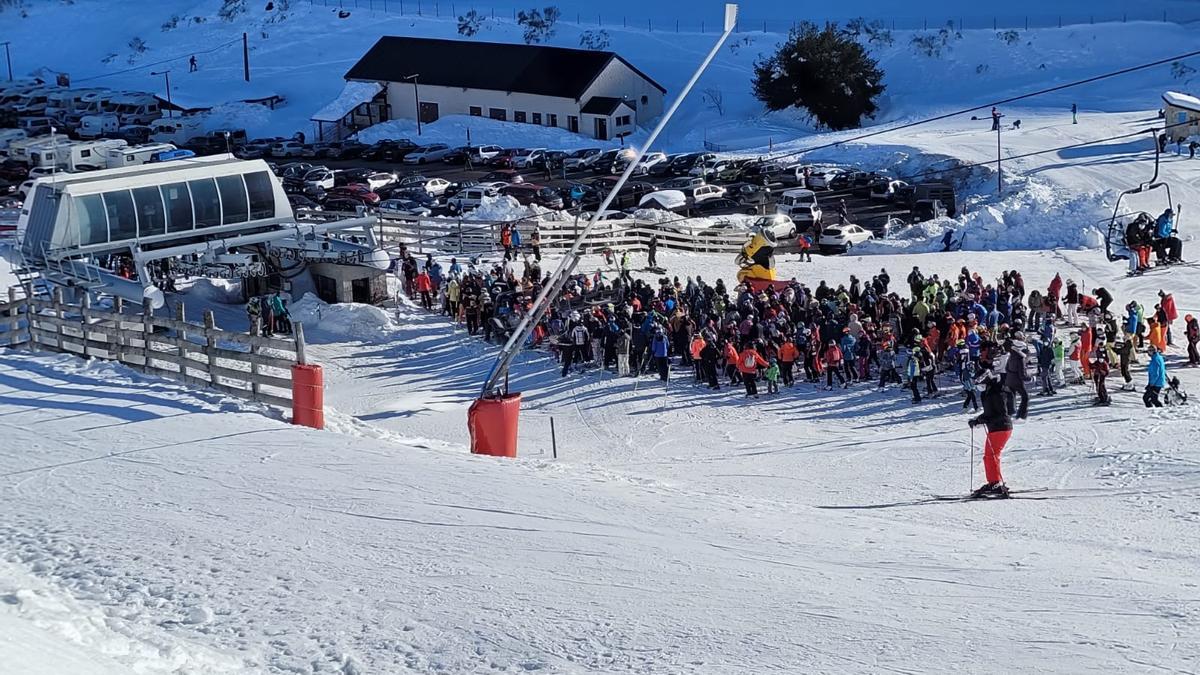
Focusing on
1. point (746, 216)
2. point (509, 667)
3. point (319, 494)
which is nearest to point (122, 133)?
point (746, 216)

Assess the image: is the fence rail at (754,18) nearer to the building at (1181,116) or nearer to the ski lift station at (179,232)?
the building at (1181,116)

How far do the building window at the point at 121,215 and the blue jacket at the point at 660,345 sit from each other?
1215cm

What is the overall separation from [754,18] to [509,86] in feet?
111

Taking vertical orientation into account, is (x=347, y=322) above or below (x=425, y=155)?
below

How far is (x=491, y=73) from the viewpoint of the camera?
6988 cm

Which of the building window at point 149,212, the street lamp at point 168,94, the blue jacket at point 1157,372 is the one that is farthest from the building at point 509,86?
the blue jacket at point 1157,372

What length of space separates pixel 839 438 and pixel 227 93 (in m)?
67.3

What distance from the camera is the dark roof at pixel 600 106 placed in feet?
216

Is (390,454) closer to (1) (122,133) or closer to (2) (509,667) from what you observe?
(2) (509,667)

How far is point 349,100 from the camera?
72.1m

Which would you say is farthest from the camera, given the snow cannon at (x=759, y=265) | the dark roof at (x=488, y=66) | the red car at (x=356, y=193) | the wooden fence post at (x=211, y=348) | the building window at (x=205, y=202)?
the dark roof at (x=488, y=66)

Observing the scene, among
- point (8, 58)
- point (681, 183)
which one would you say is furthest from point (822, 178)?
point (8, 58)

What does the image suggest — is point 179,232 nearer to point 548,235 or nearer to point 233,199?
point 233,199

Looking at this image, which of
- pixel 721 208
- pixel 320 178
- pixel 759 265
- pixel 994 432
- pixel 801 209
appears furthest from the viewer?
pixel 320 178
